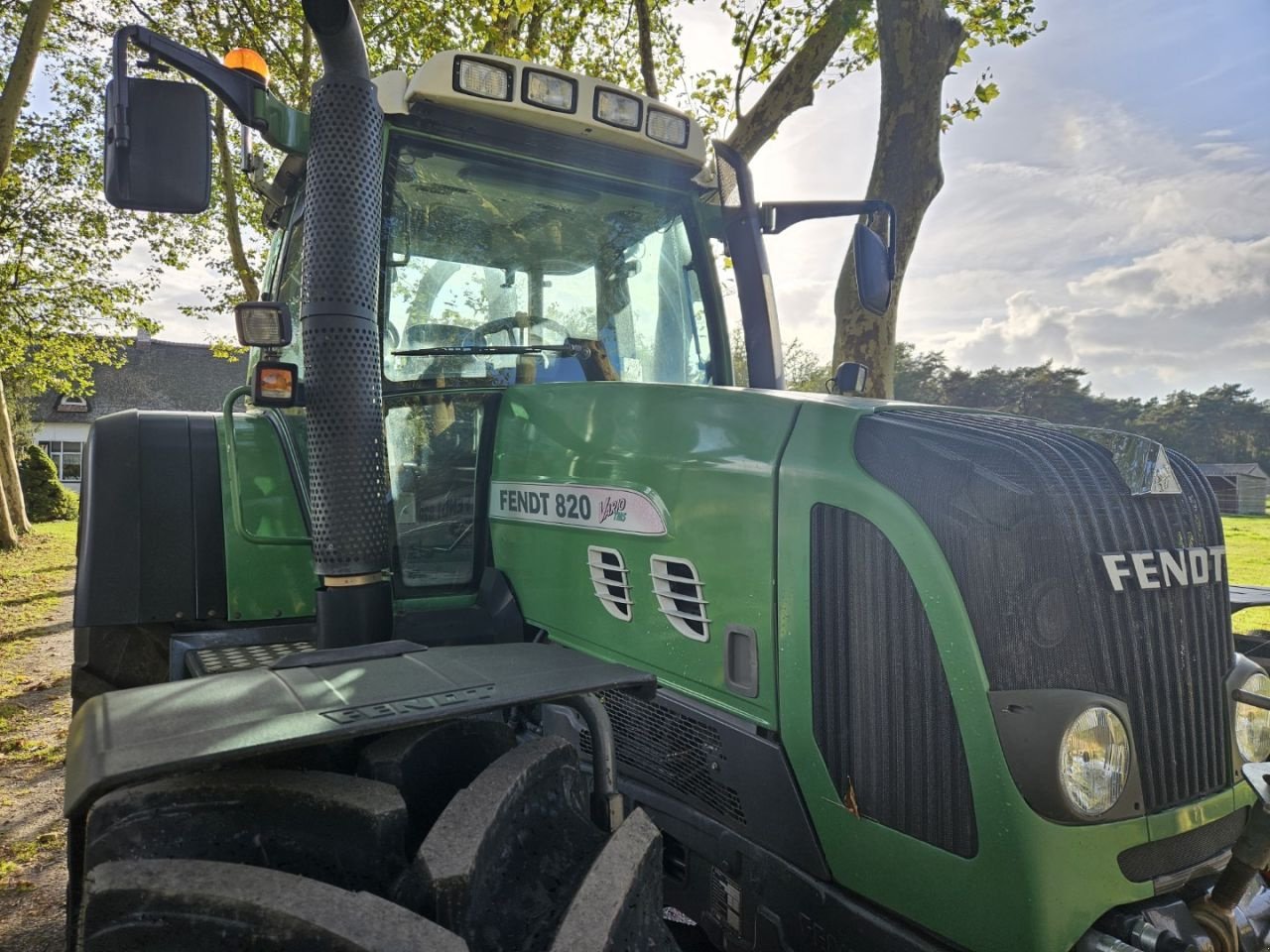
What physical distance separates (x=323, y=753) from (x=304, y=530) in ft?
4.54

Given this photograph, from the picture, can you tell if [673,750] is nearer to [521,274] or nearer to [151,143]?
[521,274]

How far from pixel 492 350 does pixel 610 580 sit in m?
0.86

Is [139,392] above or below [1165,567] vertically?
above

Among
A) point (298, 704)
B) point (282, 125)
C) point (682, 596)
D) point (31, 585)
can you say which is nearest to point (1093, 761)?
point (682, 596)

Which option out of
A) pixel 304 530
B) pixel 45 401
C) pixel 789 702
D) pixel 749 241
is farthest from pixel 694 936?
pixel 45 401

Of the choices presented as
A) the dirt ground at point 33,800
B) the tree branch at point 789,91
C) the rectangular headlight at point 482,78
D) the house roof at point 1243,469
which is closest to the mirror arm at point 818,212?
the rectangular headlight at point 482,78

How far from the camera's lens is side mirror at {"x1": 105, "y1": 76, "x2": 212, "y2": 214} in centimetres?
197

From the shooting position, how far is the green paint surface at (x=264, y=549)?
2.62 m

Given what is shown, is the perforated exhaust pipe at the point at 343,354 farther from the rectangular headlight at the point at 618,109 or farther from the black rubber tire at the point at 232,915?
the black rubber tire at the point at 232,915

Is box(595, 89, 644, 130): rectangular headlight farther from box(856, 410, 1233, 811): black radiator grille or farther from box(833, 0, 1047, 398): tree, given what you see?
box(833, 0, 1047, 398): tree

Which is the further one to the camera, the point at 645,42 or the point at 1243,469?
the point at 1243,469

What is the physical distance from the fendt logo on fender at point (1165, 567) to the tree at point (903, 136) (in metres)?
4.32

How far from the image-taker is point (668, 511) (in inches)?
73.2

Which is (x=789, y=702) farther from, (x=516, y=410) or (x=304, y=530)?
(x=304, y=530)
